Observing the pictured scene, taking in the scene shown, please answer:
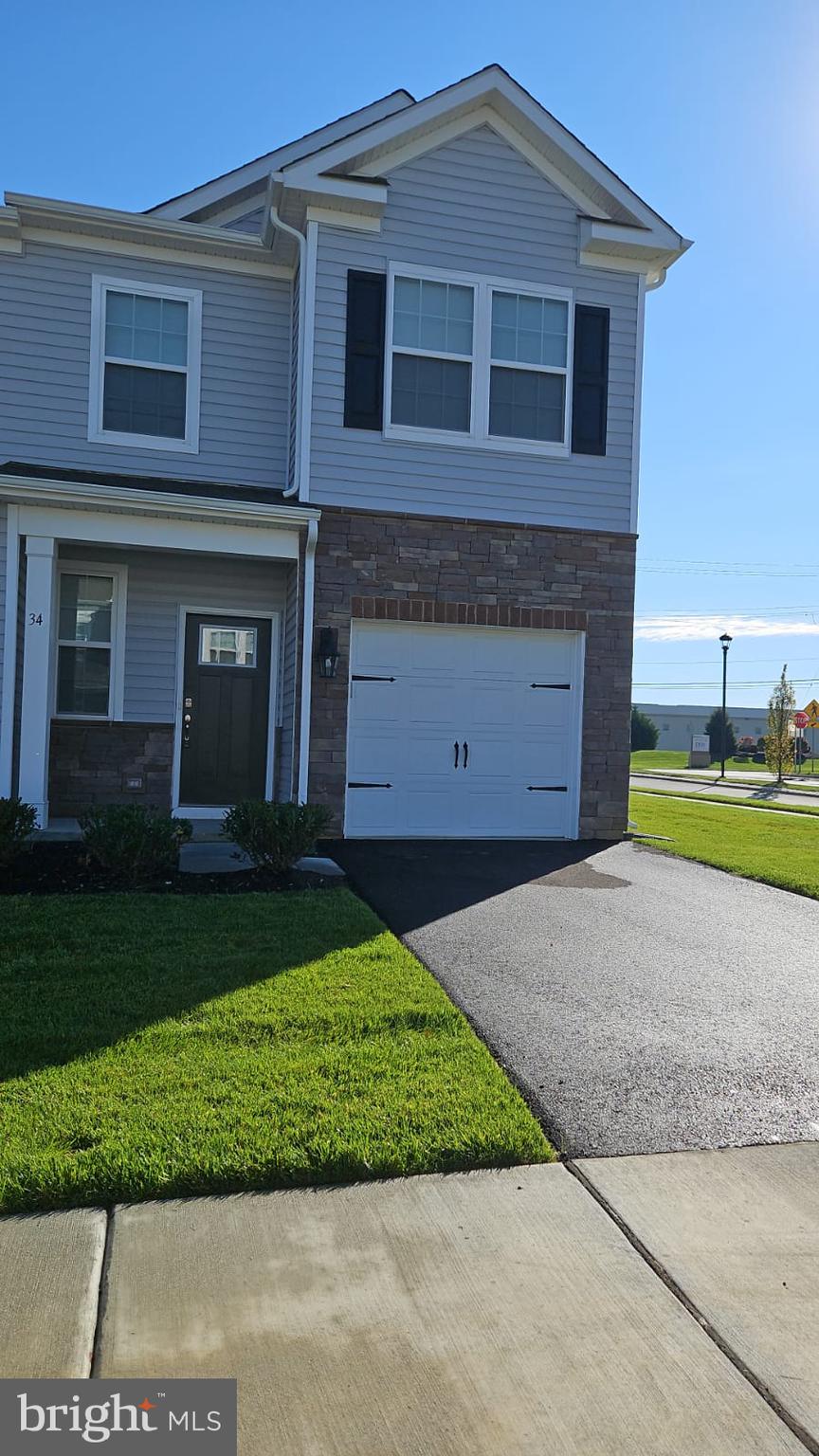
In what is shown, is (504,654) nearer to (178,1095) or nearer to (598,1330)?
(178,1095)

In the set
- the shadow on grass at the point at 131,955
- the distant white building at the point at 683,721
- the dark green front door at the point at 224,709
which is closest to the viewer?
the shadow on grass at the point at 131,955

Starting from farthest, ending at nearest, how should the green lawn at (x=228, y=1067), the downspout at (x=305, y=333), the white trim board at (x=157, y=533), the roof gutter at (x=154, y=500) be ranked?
the downspout at (x=305, y=333), the white trim board at (x=157, y=533), the roof gutter at (x=154, y=500), the green lawn at (x=228, y=1067)

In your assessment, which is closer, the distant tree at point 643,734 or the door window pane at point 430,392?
the door window pane at point 430,392

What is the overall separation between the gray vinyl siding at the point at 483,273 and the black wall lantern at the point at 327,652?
4.33 ft

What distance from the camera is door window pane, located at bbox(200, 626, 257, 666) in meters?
11.1

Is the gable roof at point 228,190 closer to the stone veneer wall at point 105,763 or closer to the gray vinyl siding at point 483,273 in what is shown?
the gray vinyl siding at point 483,273

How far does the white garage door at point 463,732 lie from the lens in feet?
34.2

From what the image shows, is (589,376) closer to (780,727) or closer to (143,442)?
(143,442)

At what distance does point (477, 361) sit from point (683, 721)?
244 feet

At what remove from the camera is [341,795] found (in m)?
10.2

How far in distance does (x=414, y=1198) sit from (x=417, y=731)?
7.66m

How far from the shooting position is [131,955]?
5492 mm

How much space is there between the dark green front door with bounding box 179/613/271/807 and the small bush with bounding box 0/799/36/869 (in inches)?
130

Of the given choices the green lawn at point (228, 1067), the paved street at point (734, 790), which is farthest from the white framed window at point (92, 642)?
the paved street at point (734, 790)
